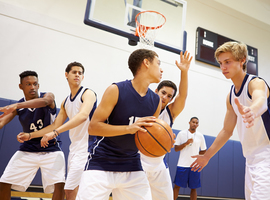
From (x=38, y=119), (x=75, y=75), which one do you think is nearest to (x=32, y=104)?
(x=38, y=119)

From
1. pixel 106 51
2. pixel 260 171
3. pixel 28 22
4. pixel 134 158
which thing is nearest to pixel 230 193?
pixel 106 51

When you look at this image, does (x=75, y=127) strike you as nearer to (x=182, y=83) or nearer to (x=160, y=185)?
(x=160, y=185)

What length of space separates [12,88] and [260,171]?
552 cm

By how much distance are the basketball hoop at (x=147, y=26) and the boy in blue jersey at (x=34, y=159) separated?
2.35m

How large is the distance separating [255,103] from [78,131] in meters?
2.46

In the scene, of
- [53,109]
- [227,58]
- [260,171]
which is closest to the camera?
[260,171]

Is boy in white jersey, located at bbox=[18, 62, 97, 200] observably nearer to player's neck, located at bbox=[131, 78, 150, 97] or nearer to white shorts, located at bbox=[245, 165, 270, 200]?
player's neck, located at bbox=[131, 78, 150, 97]

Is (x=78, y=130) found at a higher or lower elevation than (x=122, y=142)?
higher

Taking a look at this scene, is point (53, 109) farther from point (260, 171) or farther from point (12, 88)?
point (260, 171)

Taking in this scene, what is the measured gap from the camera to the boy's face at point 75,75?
3.75 metres

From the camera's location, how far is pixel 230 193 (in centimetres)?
807

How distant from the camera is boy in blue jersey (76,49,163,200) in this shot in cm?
193

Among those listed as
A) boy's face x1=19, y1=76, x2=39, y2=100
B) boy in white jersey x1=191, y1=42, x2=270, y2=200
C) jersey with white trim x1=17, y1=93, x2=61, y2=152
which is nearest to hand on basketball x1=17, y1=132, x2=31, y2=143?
jersey with white trim x1=17, y1=93, x2=61, y2=152

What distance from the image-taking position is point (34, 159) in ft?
11.4
